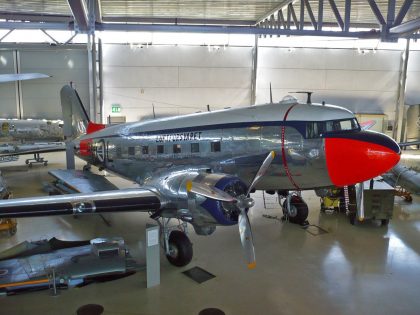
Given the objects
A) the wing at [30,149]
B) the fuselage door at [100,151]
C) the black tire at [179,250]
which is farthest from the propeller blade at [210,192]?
the wing at [30,149]

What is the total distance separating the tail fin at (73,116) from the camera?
14914mm

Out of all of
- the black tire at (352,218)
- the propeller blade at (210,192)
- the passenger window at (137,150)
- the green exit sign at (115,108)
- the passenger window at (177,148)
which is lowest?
the black tire at (352,218)

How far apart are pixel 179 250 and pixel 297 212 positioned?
4514 mm

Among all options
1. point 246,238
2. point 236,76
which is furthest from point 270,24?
point 246,238

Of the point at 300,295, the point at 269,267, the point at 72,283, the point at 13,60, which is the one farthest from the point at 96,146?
the point at 13,60

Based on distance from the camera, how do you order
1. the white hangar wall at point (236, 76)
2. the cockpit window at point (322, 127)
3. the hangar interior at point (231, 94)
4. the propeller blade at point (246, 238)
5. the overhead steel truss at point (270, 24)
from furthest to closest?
the white hangar wall at point (236, 76), the overhead steel truss at point (270, 24), the cockpit window at point (322, 127), the hangar interior at point (231, 94), the propeller blade at point (246, 238)

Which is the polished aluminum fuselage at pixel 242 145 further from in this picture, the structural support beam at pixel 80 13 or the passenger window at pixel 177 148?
the structural support beam at pixel 80 13

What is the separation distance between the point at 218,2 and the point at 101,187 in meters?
13.0

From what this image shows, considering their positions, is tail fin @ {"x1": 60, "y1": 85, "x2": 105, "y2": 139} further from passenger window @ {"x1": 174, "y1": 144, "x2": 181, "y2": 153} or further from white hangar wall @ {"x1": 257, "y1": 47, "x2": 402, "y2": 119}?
white hangar wall @ {"x1": 257, "y1": 47, "x2": 402, "y2": 119}

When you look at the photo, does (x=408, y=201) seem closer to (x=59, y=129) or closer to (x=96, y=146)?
(x=96, y=146)

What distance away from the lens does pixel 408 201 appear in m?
13.6

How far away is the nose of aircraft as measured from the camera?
739 centimetres

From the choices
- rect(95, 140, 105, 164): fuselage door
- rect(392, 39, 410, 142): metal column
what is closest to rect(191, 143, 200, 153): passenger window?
rect(95, 140, 105, 164): fuselage door

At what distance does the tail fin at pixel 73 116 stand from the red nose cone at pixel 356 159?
10802mm
